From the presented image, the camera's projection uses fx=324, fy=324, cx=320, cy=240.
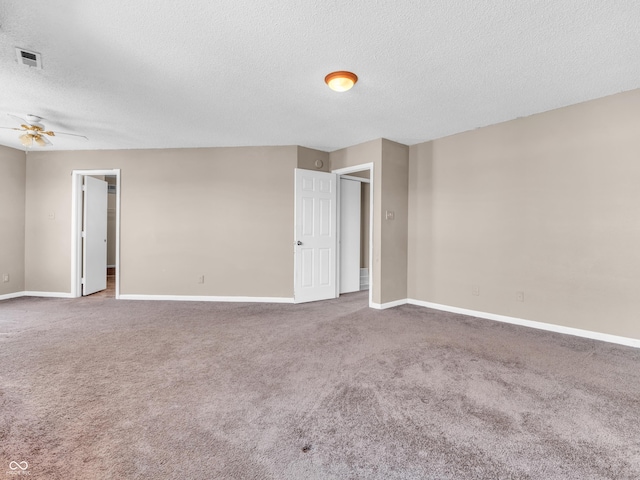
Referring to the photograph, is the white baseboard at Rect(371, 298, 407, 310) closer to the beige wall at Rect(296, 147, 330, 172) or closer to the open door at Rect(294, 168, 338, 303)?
the open door at Rect(294, 168, 338, 303)

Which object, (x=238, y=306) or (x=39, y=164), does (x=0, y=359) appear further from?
(x=39, y=164)

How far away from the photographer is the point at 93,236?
19.2 feet

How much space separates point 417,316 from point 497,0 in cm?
341

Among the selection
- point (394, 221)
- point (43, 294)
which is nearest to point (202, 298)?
point (43, 294)

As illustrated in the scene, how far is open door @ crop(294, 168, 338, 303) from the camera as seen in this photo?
16.8 feet

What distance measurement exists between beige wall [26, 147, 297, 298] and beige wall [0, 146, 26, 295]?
648 millimetres

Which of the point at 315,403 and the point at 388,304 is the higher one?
the point at 388,304

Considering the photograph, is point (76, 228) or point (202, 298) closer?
point (202, 298)

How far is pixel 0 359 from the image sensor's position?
9.12 feet

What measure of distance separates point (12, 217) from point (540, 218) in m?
7.83

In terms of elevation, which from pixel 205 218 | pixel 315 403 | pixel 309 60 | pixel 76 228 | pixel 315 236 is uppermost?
pixel 309 60

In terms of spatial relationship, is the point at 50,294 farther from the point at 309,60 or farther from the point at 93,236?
the point at 309,60

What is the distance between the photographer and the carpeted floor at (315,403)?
1.55m

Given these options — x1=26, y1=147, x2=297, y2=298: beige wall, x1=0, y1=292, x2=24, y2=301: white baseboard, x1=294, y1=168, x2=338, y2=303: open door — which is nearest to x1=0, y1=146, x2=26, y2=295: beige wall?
x1=0, y1=292, x2=24, y2=301: white baseboard
